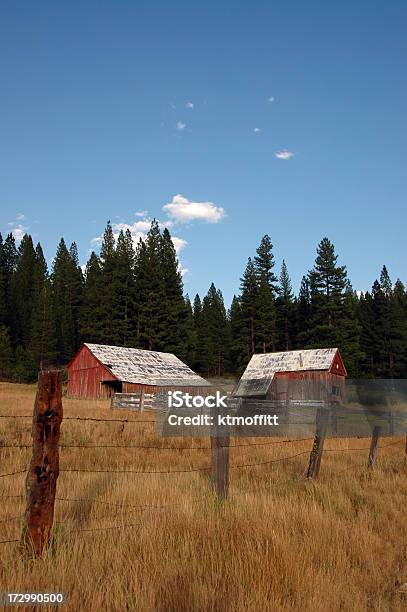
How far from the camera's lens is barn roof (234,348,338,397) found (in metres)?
46.0

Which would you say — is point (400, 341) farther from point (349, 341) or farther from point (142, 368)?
point (142, 368)

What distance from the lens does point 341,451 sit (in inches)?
567

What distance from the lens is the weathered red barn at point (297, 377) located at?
45812mm

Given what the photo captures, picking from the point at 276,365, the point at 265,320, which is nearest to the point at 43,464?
the point at 276,365

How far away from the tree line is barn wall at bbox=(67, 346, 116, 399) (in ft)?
44.6

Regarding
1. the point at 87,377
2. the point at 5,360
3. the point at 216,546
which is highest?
the point at 5,360

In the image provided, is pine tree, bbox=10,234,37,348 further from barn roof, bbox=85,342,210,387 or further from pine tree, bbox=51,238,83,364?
barn roof, bbox=85,342,210,387

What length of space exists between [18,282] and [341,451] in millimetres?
83055

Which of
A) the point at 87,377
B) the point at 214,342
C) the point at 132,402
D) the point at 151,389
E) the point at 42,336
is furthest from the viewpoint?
the point at 214,342

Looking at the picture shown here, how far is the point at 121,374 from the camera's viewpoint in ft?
140

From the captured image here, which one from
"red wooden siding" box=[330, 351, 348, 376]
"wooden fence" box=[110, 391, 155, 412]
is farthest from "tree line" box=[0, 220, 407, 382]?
"wooden fence" box=[110, 391, 155, 412]

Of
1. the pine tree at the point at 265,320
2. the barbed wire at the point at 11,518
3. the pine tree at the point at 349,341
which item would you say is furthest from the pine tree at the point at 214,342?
the barbed wire at the point at 11,518

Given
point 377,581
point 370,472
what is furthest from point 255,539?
point 370,472

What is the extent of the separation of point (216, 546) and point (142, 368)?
133ft
